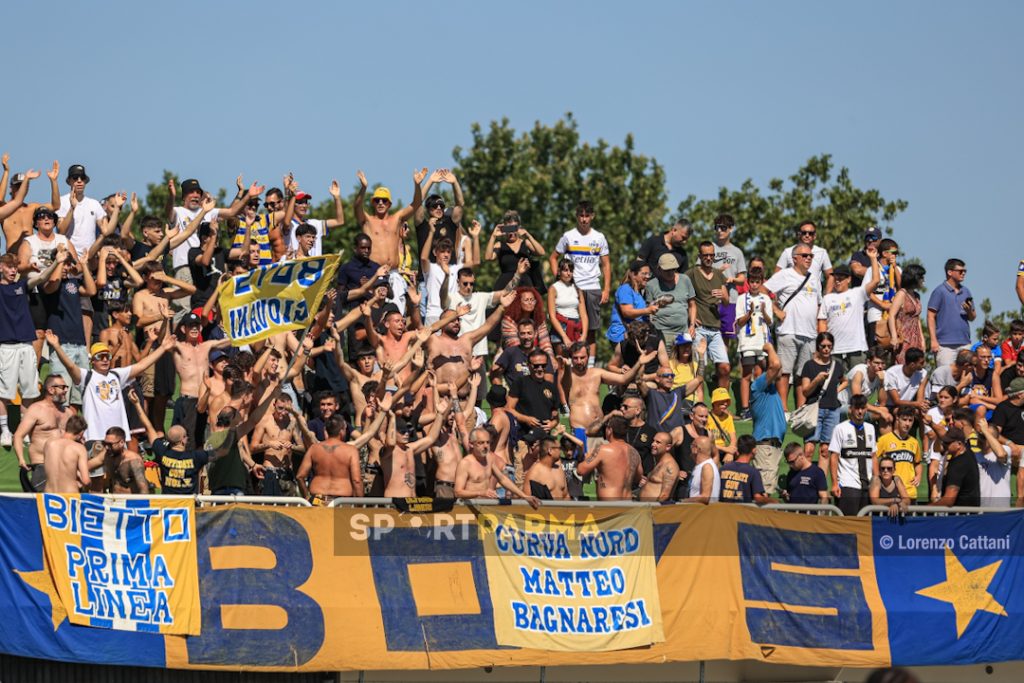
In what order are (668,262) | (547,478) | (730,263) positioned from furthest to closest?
(730,263) < (668,262) < (547,478)

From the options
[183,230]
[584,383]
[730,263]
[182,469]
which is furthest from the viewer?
[730,263]

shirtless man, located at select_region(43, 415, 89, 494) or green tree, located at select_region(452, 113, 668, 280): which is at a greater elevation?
green tree, located at select_region(452, 113, 668, 280)

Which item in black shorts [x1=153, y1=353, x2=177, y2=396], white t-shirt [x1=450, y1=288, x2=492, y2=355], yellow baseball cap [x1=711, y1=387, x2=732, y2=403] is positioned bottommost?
yellow baseball cap [x1=711, y1=387, x2=732, y2=403]

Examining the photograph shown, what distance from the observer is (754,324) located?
22703 millimetres

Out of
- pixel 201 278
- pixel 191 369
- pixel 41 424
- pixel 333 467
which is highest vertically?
pixel 201 278

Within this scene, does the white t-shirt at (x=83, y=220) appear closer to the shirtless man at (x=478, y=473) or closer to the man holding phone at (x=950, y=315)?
the shirtless man at (x=478, y=473)

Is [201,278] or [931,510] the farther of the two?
[201,278]

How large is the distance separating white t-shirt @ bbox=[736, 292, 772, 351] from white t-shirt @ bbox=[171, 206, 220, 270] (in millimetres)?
7274

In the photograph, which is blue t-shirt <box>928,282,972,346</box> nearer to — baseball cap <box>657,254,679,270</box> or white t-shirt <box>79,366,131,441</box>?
baseball cap <box>657,254,679,270</box>

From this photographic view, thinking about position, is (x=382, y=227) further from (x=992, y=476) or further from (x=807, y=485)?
(x=992, y=476)

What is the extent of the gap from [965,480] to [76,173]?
38.0ft

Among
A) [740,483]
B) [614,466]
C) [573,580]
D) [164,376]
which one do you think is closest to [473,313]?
[164,376]

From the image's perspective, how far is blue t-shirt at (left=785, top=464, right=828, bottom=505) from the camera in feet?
58.4

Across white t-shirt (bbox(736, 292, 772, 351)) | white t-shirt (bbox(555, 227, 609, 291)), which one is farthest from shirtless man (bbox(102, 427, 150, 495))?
white t-shirt (bbox(736, 292, 772, 351))
